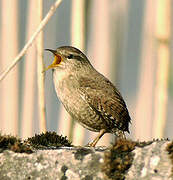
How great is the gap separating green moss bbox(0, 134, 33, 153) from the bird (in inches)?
33.8

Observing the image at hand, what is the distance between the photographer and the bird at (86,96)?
2.76m

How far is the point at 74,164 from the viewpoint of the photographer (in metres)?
1.75

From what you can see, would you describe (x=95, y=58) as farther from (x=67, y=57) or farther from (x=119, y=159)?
(x=119, y=159)

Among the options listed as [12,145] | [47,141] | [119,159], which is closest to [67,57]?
[47,141]

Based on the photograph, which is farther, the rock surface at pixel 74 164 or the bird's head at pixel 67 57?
the bird's head at pixel 67 57

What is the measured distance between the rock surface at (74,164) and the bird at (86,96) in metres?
0.93

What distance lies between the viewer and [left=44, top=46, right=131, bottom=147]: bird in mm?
2760

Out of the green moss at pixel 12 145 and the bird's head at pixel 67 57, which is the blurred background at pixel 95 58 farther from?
the green moss at pixel 12 145

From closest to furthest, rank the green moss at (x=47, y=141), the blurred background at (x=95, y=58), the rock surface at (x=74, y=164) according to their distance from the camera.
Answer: the rock surface at (x=74, y=164)
the green moss at (x=47, y=141)
the blurred background at (x=95, y=58)

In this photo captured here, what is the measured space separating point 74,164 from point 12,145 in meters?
0.27

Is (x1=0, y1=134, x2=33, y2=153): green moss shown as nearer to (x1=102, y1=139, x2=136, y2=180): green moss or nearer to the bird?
(x1=102, y1=139, x2=136, y2=180): green moss

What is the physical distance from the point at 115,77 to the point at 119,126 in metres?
0.79

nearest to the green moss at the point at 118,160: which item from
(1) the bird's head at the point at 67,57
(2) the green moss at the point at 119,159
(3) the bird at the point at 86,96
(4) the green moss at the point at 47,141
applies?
(2) the green moss at the point at 119,159

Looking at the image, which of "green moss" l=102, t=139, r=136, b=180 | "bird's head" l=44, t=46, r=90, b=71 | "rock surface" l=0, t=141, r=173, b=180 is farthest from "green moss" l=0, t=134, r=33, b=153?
"bird's head" l=44, t=46, r=90, b=71
